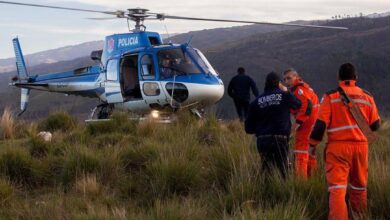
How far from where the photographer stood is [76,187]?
687cm

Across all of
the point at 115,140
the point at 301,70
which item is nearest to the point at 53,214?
the point at 115,140

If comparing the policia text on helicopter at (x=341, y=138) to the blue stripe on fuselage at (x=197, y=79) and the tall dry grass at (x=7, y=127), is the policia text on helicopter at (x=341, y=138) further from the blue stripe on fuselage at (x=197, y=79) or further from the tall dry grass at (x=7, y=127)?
the tall dry grass at (x=7, y=127)

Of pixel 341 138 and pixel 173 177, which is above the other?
pixel 341 138

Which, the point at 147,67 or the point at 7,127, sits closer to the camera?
the point at 7,127

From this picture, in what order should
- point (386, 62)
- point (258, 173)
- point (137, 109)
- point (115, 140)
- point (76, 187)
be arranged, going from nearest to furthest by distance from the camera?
point (258, 173) < point (76, 187) < point (115, 140) < point (137, 109) < point (386, 62)

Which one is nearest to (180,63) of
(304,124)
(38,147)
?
(38,147)

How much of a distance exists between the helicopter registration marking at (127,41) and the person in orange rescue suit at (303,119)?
6752mm

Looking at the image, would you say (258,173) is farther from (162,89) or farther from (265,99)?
(162,89)

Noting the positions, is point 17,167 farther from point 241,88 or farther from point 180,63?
point 241,88

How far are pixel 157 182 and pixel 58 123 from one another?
6.24 metres

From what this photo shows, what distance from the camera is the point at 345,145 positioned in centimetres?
541

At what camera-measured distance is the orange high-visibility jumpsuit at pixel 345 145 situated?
5.31 metres

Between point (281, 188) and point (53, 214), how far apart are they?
2379 mm

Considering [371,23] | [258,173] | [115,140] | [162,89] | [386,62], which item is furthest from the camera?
[371,23]
